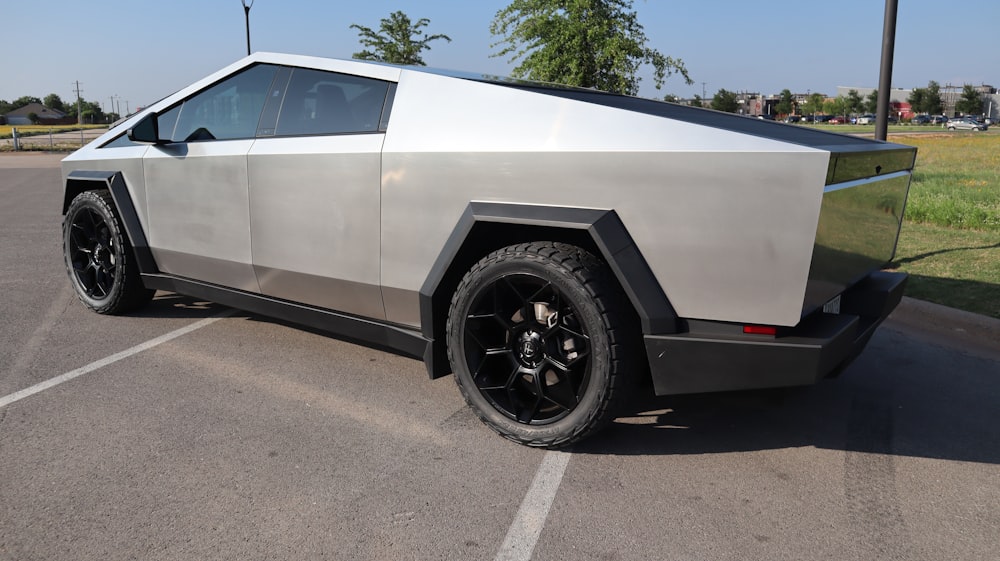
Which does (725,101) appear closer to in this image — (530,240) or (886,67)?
(886,67)

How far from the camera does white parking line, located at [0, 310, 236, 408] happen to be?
3.79 meters

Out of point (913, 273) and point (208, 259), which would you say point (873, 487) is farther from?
point (913, 273)

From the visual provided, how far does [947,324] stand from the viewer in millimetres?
5184

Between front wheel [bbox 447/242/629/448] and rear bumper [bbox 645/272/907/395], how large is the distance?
0.18m

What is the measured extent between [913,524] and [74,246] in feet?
17.7

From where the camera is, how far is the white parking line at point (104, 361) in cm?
379

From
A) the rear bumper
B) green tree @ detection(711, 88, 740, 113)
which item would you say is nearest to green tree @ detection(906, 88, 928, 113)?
green tree @ detection(711, 88, 740, 113)

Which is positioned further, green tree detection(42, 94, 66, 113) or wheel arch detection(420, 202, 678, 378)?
green tree detection(42, 94, 66, 113)

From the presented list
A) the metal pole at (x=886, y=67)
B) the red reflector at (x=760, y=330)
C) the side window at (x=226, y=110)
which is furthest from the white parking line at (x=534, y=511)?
the metal pole at (x=886, y=67)

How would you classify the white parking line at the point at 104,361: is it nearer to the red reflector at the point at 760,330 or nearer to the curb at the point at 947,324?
the red reflector at the point at 760,330

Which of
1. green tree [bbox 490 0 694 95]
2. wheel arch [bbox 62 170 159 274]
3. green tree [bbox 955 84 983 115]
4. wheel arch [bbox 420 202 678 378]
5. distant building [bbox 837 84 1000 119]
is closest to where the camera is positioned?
wheel arch [bbox 420 202 678 378]

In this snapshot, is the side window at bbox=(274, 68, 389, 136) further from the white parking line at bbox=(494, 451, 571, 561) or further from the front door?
the white parking line at bbox=(494, 451, 571, 561)

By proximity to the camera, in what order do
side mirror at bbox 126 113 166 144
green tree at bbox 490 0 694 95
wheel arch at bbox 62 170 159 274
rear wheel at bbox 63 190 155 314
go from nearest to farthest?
side mirror at bbox 126 113 166 144 < wheel arch at bbox 62 170 159 274 < rear wheel at bbox 63 190 155 314 < green tree at bbox 490 0 694 95

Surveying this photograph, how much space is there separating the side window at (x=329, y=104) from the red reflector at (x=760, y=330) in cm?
190
